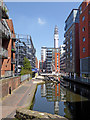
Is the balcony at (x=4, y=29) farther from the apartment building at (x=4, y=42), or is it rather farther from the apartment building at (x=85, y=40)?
the apartment building at (x=85, y=40)

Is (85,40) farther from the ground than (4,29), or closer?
farther from the ground

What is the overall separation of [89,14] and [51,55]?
289ft

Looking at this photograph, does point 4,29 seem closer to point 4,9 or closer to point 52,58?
point 4,9

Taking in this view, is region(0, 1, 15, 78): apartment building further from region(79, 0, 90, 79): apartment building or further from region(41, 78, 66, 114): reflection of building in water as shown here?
region(79, 0, 90, 79): apartment building

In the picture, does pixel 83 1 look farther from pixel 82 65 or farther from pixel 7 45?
pixel 7 45

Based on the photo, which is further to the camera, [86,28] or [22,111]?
[86,28]

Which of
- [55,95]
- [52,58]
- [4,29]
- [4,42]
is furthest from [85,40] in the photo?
[52,58]

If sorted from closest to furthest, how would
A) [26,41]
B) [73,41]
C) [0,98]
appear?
[0,98]
[73,41]
[26,41]

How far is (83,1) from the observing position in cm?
4081

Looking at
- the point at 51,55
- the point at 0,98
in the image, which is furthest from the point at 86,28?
the point at 51,55

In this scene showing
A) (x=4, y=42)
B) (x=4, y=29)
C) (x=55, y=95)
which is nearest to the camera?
(x=4, y=29)

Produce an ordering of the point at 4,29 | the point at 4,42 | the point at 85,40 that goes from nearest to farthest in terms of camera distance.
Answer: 1. the point at 4,29
2. the point at 4,42
3. the point at 85,40

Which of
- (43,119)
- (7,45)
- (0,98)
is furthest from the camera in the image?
(7,45)

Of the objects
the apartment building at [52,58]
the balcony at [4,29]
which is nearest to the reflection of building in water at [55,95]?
the balcony at [4,29]
